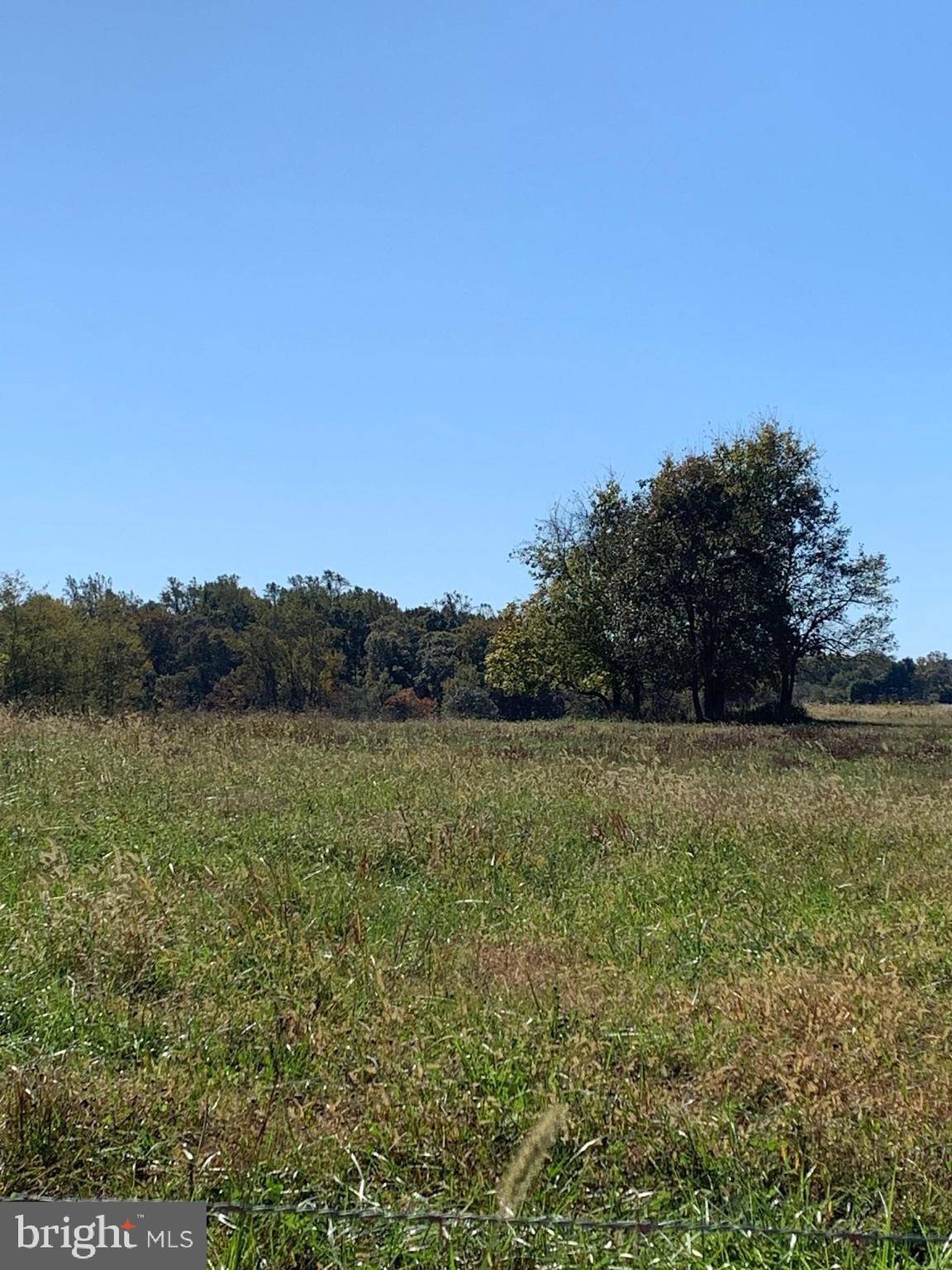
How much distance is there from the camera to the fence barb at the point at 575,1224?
11.0ft

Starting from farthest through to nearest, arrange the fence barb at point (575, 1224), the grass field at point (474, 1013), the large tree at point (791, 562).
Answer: the large tree at point (791, 562) → the grass field at point (474, 1013) → the fence barb at point (575, 1224)

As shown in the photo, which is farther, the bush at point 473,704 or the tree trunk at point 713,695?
the bush at point 473,704

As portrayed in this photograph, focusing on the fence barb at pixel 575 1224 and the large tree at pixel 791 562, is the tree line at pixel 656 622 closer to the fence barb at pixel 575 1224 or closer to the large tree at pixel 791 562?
the large tree at pixel 791 562

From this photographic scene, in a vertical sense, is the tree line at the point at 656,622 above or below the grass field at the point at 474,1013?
above

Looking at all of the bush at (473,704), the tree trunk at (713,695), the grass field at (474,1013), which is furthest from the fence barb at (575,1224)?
the bush at (473,704)

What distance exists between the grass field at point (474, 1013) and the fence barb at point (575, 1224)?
0.15 feet

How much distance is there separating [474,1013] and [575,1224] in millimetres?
1846

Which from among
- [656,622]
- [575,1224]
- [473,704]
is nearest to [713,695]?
[656,622]

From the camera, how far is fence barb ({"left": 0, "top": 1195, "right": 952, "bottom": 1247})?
335 centimetres

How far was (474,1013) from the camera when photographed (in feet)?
17.1

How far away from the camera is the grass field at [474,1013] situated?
3730 millimetres

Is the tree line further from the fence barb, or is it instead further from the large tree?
the fence barb

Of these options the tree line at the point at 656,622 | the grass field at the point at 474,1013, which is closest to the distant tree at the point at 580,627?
the tree line at the point at 656,622

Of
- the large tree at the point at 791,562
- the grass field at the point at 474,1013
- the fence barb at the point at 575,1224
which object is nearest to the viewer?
the fence barb at the point at 575,1224
